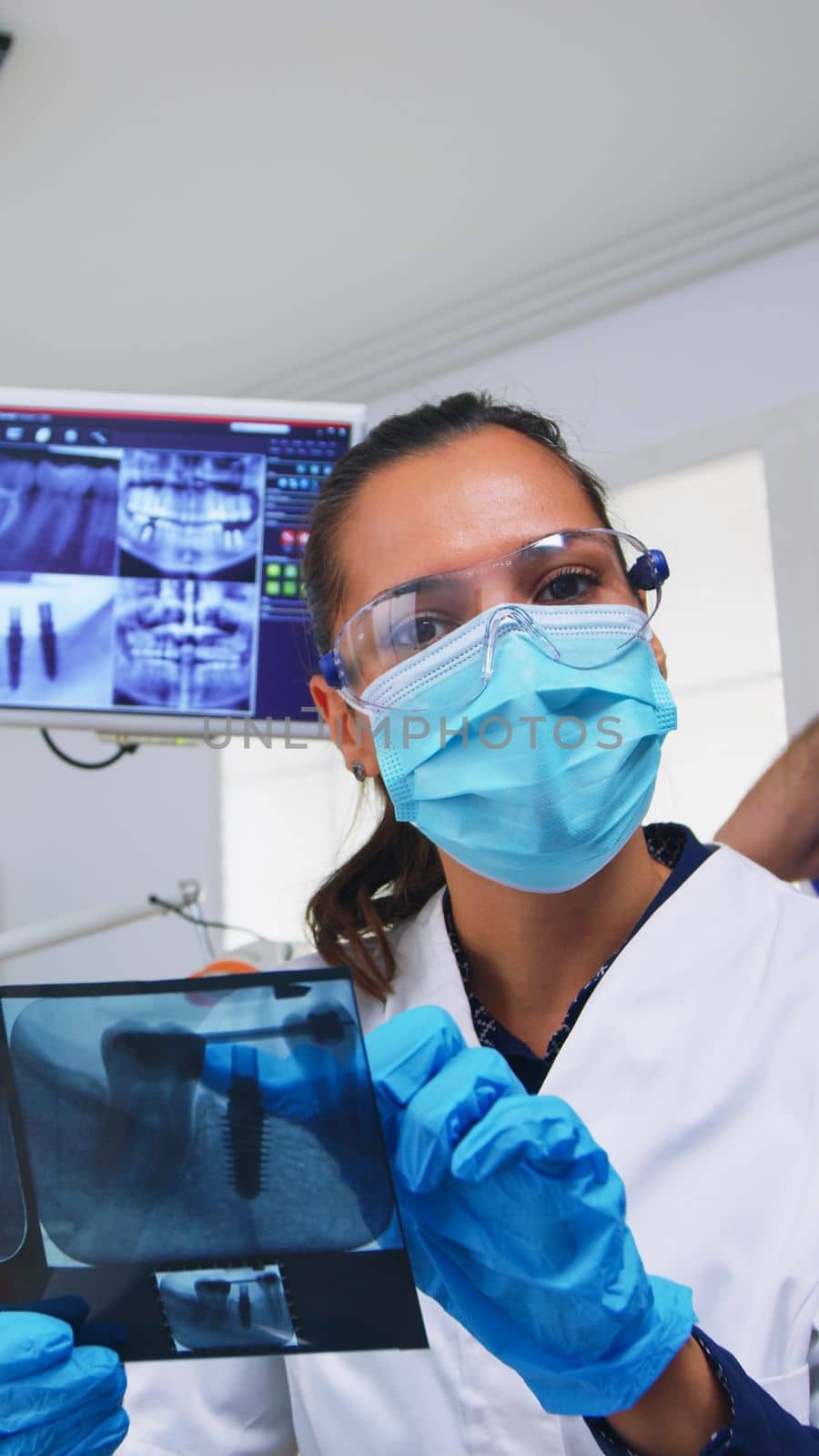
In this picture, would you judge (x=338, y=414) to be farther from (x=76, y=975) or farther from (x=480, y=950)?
(x=76, y=975)

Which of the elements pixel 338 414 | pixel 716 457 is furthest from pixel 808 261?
pixel 338 414

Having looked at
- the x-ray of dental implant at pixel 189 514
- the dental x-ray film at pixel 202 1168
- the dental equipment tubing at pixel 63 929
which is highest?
the x-ray of dental implant at pixel 189 514

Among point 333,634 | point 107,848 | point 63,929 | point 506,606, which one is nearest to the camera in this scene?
point 506,606

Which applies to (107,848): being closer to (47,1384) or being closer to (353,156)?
(353,156)

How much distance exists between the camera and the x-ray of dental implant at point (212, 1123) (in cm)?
70

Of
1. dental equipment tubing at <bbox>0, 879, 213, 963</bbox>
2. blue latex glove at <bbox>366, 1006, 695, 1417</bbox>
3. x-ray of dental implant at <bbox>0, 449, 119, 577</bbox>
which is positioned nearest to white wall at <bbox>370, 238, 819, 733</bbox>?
x-ray of dental implant at <bbox>0, 449, 119, 577</bbox>

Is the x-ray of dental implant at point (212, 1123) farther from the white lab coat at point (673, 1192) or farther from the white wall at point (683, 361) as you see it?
the white wall at point (683, 361)

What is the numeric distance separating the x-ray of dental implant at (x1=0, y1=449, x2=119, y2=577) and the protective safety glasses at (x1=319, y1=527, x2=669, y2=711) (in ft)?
2.31

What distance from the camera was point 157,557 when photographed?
1746 millimetres

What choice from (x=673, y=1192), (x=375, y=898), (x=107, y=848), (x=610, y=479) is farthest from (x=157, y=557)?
(x=107, y=848)

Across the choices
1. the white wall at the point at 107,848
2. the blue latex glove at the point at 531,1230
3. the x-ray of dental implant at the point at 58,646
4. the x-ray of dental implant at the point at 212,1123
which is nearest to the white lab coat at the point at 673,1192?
the blue latex glove at the point at 531,1230

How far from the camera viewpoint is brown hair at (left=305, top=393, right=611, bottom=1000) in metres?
1.22

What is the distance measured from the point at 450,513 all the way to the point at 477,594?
0.09 metres
